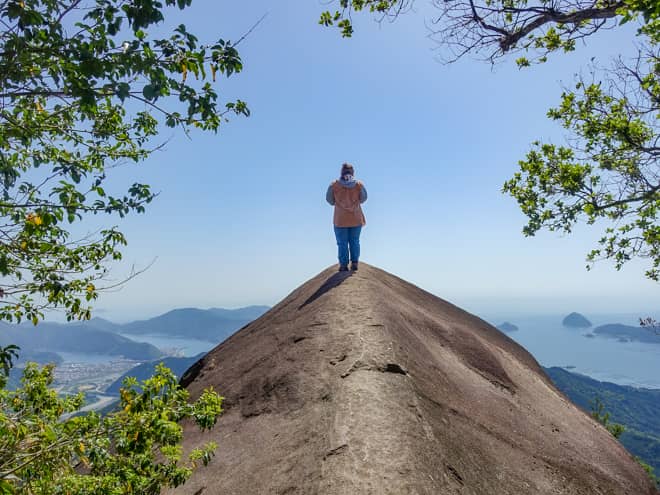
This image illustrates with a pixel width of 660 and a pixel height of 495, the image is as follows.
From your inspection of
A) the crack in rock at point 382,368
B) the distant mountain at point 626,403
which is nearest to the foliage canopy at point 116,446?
the crack in rock at point 382,368

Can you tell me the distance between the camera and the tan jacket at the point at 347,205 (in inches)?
377

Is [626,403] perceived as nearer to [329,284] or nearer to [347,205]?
[347,205]

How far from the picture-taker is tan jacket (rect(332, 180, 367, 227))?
9.57 m

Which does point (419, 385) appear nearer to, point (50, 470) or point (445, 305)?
point (50, 470)

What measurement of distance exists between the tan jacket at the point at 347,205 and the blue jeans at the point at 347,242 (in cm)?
22

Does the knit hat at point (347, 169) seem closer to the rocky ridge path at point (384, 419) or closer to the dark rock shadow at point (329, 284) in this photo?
the dark rock shadow at point (329, 284)

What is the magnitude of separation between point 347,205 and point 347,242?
1127mm

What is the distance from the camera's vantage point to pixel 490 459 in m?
3.68

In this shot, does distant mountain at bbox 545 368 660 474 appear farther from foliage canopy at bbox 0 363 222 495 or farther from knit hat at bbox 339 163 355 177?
foliage canopy at bbox 0 363 222 495

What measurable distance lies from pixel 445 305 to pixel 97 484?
9.59 metres

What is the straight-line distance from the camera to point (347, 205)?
962 cm

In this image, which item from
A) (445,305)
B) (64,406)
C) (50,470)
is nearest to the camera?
(50,470)

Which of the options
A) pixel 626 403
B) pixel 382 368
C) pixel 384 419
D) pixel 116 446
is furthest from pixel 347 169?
pixel 626 403

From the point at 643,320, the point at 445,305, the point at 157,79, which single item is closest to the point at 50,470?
the point at 157,79
